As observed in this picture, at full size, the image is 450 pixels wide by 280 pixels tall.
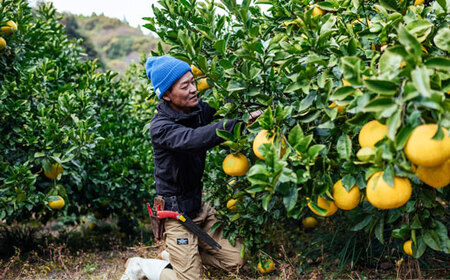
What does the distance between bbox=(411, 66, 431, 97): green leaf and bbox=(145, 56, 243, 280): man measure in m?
Result: 1.27

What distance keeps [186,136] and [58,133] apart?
4.67 ft

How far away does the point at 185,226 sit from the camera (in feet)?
8.30

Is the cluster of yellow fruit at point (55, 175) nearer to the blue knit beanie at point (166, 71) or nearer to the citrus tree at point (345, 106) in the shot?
the blue knit beanie at point (166, 71)

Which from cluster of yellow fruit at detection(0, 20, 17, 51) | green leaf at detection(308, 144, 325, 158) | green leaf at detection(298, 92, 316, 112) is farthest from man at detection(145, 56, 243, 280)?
cluster of yellow fruit at detection(0, 20, 17, 51)

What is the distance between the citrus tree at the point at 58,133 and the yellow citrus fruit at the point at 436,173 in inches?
85.9

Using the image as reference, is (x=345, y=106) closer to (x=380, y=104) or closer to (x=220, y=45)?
(x=380, y=104)

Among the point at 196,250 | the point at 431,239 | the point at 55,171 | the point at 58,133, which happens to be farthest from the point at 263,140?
the point at 55,171

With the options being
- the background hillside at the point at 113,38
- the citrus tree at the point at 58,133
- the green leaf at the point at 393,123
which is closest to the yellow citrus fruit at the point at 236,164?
the green leaf at the point at 393,123

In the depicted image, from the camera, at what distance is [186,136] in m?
2.13

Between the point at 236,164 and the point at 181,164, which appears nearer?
the point at 236,164

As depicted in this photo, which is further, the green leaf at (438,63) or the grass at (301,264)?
the grass at (301,264)

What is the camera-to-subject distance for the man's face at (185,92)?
231 cm

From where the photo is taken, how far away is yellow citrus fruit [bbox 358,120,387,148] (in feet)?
4.02

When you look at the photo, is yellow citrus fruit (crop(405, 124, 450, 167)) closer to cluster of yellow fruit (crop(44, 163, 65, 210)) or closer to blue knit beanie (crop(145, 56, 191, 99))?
blue knit beanie (crop(145, 56, 191, 99))
